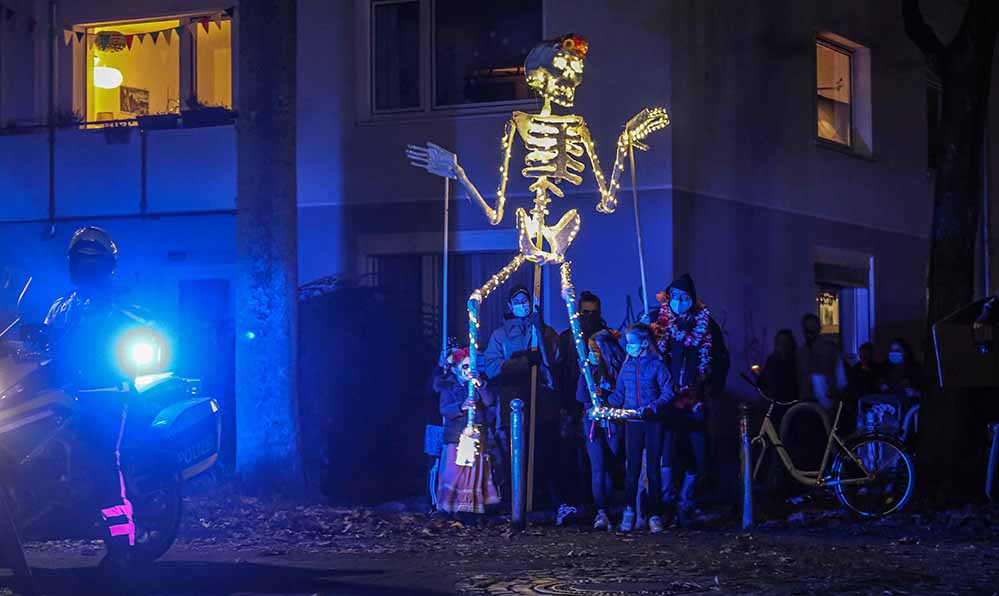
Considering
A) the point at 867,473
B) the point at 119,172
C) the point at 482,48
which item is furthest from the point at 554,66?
the point at 119,172

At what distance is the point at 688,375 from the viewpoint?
37.3 feet

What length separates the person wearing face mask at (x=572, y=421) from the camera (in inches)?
486

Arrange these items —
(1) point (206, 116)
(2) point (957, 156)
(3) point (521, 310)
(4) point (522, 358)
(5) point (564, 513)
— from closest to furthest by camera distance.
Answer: (5) point (564, 513), (3) point (521, 310), (4) point (522, 358), (2) point (957, 156), (1) point (206, 116)

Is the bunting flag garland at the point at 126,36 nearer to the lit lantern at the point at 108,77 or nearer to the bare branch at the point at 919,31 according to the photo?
the lit lantern at the point at 108,77

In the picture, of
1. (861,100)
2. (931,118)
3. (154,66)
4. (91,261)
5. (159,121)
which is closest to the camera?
(91,261)

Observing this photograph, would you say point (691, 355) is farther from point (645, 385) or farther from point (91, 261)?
point (91, 261)

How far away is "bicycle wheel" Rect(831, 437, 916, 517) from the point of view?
38.3ft

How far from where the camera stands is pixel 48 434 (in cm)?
796

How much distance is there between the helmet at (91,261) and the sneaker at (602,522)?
453cm

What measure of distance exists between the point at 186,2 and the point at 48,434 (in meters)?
11.6

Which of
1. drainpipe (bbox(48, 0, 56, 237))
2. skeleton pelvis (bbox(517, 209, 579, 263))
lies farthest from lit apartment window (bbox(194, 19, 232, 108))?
skeleton pelvis (bbox(517, 209, 579, 263))

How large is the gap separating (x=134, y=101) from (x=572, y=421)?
371 inches

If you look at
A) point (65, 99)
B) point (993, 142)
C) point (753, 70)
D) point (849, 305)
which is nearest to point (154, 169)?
point (65, 99)

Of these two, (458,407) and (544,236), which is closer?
(458,407)
